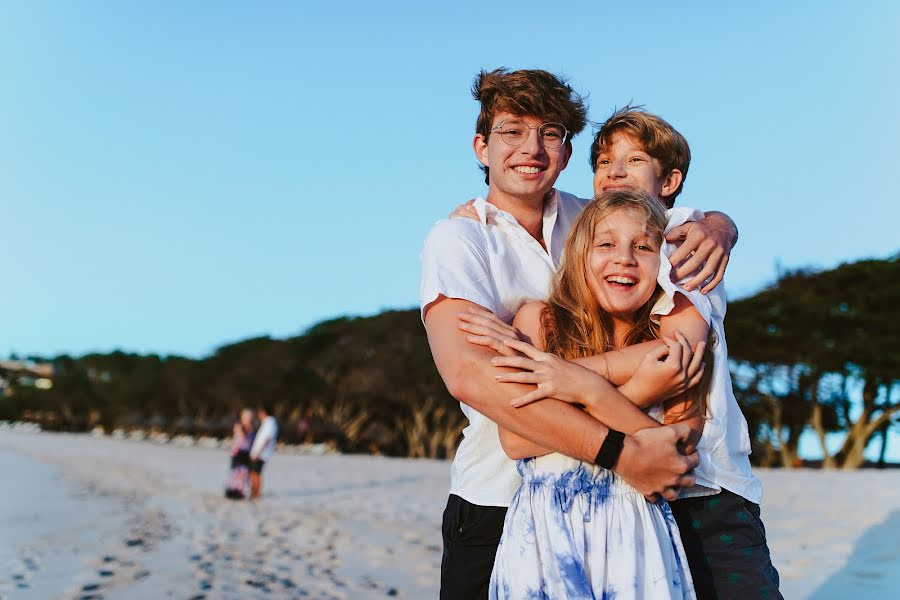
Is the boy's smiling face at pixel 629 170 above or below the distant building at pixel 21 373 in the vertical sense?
below

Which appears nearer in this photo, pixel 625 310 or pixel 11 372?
pixel 625 310

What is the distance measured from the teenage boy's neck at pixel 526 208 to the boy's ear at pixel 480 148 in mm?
150

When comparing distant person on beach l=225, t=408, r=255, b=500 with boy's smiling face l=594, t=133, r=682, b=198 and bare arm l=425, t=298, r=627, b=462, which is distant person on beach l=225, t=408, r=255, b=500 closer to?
boy's smiling face l=594, t=133, r=682, b=198

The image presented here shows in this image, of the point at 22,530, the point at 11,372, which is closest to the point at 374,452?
the point at 22,530

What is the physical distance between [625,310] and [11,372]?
9848 centimetres

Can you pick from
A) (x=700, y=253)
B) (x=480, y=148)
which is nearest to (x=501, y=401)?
(x=700, y=253)

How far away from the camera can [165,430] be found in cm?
5369

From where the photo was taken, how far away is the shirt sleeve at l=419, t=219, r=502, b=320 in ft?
7.54

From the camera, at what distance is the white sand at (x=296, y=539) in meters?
6.78

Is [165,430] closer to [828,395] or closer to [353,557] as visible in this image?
[828,395]

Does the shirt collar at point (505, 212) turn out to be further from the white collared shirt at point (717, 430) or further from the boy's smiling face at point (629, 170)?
the white collared shirt at point (717, 430)

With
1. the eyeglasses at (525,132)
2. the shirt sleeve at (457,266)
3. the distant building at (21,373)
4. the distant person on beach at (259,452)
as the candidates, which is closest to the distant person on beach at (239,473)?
the distant person on beach at (259,452)

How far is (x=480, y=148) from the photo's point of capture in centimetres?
291

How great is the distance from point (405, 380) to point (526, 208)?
31517mm
